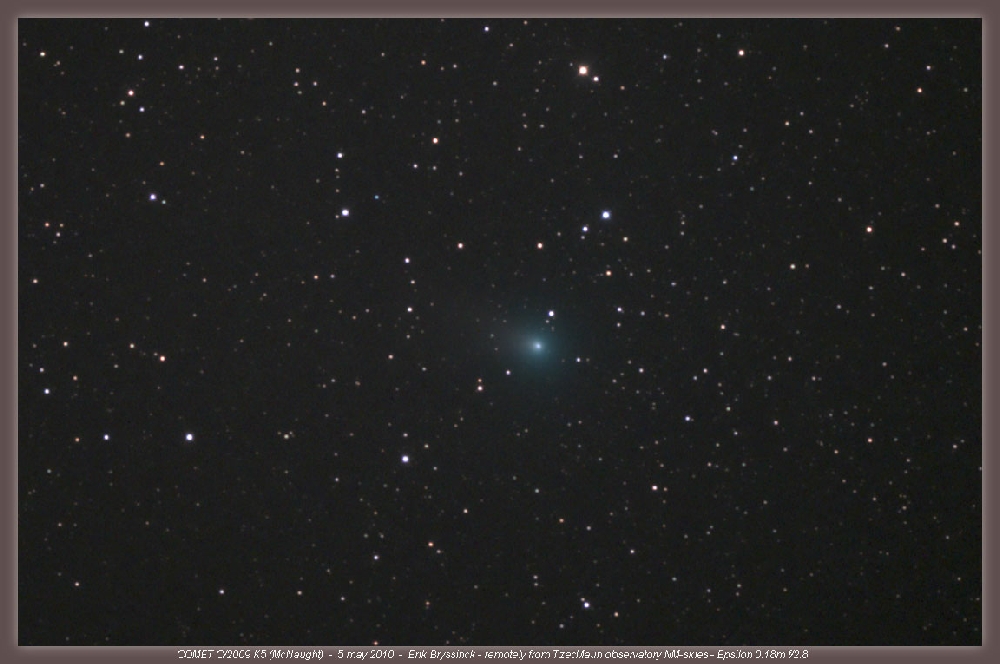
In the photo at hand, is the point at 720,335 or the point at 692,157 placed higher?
the point at 692,157

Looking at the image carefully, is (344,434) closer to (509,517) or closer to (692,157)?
(509,517)

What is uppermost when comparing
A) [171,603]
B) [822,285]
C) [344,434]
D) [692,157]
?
[692,157]

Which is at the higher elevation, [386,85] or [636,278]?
[386,85]

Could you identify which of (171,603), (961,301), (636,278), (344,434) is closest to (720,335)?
(636,278)

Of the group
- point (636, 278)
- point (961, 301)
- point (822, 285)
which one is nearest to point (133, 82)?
point (636, 278)

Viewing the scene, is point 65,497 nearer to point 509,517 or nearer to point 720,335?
point 509,517

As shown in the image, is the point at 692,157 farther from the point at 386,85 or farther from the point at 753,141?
the point at 386,85
